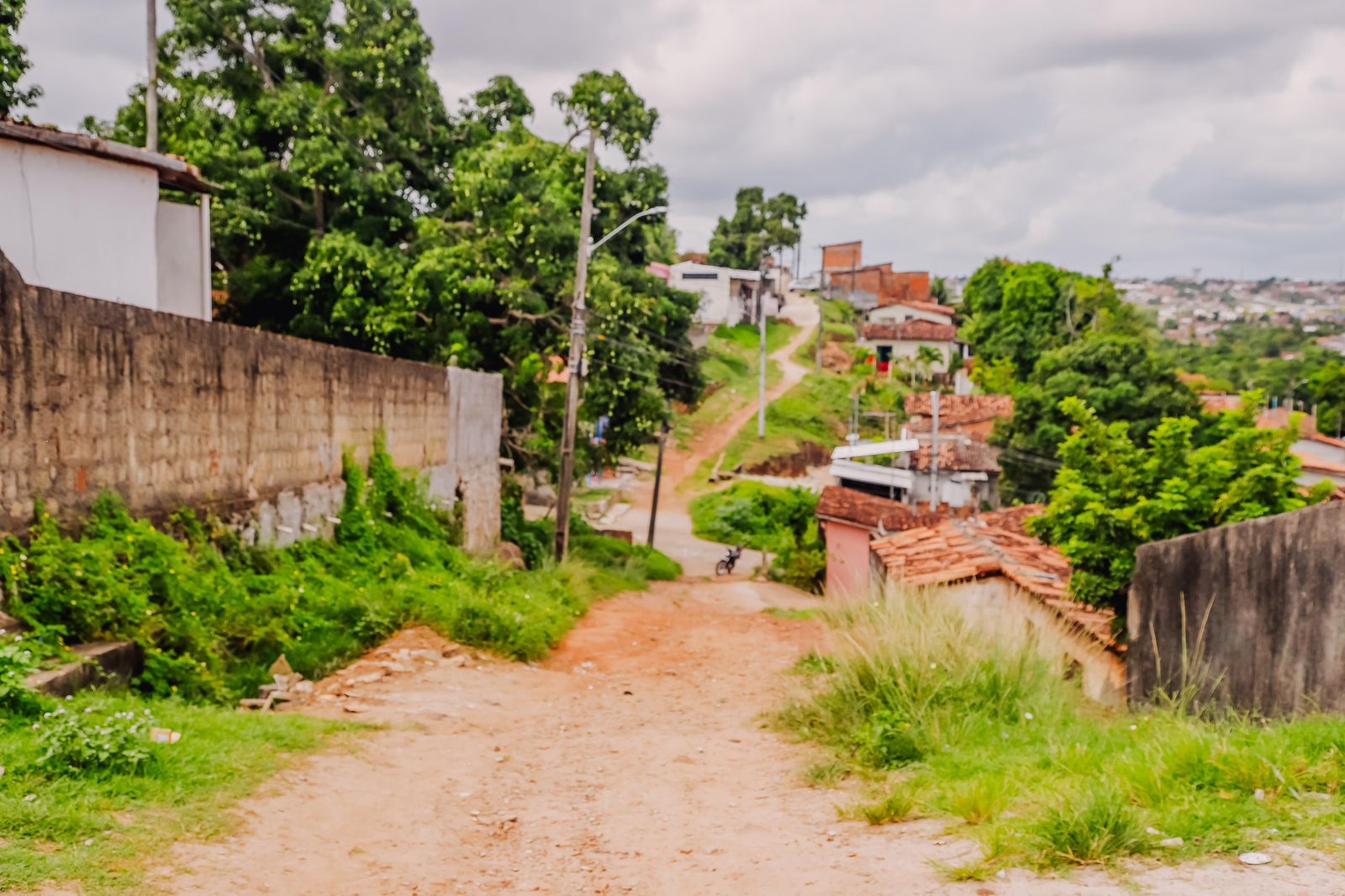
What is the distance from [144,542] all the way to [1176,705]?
7.47m

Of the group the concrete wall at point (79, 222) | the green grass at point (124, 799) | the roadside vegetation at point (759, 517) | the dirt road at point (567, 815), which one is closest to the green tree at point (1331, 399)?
the roadside vegetation at point (759, 517)

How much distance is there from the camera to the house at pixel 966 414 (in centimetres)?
3953

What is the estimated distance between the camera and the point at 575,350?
1773 cm

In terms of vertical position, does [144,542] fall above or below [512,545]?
above

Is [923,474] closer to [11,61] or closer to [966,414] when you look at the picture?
[966,414]

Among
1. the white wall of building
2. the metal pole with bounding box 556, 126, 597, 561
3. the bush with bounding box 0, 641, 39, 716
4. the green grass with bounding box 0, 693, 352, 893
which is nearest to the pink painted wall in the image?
the metal pole with bounding box 556, 126, 597, 561

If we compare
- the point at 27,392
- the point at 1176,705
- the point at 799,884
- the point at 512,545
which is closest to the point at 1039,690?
the point at 1176,705

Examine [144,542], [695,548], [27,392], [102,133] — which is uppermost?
[102,133]

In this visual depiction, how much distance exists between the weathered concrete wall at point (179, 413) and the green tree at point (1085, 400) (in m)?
24.2

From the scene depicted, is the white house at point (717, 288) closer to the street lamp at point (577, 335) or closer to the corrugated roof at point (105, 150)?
the street lamp at point (577, 335)

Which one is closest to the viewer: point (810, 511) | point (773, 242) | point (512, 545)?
point (512, 545)

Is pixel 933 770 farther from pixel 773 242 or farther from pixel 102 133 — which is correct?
pixel 773 242

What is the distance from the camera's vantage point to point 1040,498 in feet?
106

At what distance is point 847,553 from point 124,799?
21027 millimetres
